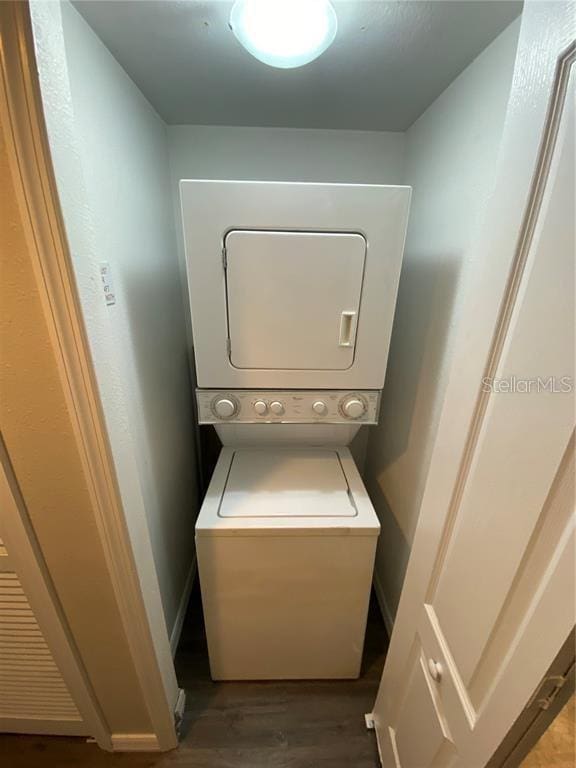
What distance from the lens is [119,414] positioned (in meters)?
0.82

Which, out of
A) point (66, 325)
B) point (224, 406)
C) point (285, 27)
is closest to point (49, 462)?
point (66, 325)

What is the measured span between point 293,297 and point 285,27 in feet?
2.20

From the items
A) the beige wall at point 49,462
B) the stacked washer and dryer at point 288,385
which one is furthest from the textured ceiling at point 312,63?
the beige wall at point 49,462

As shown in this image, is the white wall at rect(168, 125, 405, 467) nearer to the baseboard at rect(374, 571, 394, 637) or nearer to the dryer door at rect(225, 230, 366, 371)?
the dryer door at rect(225, 230, 366, 371)

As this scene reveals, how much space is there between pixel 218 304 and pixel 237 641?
4.43ft

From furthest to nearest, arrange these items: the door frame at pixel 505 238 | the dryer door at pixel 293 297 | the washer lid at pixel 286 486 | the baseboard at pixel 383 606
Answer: the baseboard at pixel 383 606 → the washer lid at pixel 286 486 → the dryer door at pixel 293 297 → the door frame at pixel 505 238

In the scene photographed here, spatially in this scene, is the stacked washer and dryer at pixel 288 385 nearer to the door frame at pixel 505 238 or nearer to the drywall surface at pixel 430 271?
the drywall surface at pixel 430 271

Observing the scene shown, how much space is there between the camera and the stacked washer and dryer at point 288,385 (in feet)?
3.44

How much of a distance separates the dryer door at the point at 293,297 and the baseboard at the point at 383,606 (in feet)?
4.36

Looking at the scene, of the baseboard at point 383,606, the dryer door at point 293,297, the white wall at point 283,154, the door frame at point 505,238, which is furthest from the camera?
the baseboard at point 383,606

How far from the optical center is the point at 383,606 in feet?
5.78

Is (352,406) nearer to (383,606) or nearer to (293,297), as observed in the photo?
(293,297)

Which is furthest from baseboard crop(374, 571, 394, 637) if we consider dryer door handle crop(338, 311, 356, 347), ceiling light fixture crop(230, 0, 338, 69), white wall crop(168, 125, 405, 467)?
ceiling light fixture crop(230, 0, 338, 69)

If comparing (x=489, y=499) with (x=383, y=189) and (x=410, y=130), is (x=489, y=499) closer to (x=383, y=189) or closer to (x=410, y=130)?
A: (x=383, y=189)
